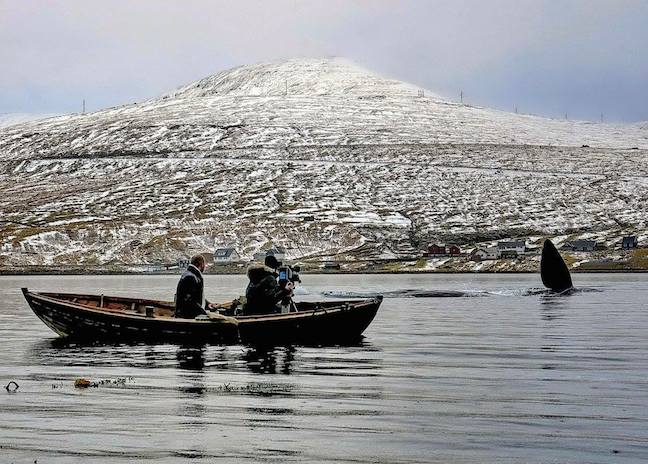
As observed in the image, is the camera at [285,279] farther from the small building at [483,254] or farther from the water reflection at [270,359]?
the small building at [483,254]

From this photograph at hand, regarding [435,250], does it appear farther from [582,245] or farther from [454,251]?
[582,245]

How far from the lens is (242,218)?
635 ft

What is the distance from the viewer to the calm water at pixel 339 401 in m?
16.4

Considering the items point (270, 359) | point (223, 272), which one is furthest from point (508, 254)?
point (270, 359)

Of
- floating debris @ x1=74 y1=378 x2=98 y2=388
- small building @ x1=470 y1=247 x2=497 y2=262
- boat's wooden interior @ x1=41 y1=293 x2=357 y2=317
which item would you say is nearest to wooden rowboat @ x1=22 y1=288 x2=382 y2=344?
boat's wooden interior @ x1=41 y1=293 x2=357 y2=317

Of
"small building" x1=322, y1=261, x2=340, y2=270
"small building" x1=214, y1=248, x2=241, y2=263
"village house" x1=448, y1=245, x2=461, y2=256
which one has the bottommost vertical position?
"small building" x1=322, y1=261, x2=340, y2=270

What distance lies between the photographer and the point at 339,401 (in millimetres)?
21781

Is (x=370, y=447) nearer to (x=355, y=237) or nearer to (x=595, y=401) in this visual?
(x=595, y=401)

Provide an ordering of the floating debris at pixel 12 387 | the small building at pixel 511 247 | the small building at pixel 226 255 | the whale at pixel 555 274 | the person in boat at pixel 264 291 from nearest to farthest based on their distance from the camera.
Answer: the floating debris at pixel 12 387 → the person in boat at pixel 264 291 → the whale at pixel 555 274 → the small building at pixel 511 247 → the small building at pixel 226 255

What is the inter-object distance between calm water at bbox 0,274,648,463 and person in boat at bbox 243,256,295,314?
66.3 inches

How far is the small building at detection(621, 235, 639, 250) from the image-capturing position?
560 feet

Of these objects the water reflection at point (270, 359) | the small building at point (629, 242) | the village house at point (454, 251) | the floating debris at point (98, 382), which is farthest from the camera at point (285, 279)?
the small building at point (629, 242)

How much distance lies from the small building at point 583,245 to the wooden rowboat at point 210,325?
13696 cm

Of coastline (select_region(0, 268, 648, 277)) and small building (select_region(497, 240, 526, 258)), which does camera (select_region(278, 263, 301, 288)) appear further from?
small building (select_region(497, 240, 526, 258))
